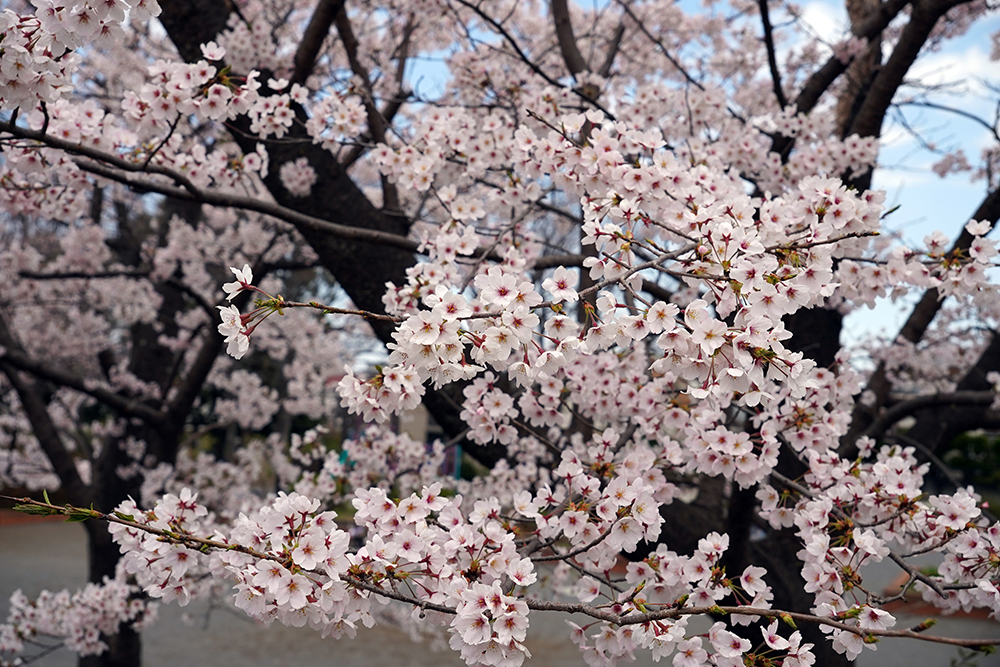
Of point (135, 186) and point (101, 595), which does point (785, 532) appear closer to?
point (135, 186)

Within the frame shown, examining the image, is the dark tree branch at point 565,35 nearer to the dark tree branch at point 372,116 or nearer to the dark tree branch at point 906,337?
the dark tree branch at point 372,116

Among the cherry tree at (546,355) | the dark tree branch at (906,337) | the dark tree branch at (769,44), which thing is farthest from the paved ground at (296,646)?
the dark tree branch at (769,44)

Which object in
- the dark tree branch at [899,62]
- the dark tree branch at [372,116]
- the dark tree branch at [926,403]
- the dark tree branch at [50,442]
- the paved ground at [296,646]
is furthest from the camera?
the paved ground at [296,646]

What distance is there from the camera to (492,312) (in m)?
1.52

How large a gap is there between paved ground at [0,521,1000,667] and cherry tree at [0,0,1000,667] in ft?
10.4

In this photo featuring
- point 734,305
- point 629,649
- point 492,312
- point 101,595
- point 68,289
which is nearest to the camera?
point 492,312

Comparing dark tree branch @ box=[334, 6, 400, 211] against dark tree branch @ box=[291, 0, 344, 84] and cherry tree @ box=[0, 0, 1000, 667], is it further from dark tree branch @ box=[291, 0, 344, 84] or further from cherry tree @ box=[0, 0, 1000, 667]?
dark tree branch @ box=[291, 0, 344, 84]

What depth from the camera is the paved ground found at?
772 centimetres

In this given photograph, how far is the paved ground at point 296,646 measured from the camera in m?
7.72

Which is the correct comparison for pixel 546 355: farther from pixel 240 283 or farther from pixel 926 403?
pixel 926 403

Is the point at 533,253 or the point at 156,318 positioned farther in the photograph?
the point at 156,318

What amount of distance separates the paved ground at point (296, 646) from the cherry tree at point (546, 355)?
3.16 m

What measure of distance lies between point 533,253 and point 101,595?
353cm

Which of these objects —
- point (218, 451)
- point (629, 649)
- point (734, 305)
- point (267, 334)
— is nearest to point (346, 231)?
point (734, 305)
